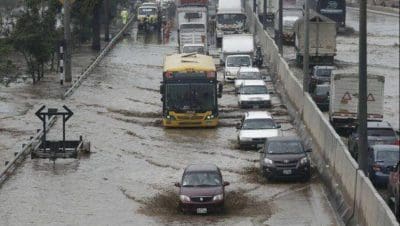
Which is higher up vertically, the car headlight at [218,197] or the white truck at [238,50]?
the white truck at [238,50]

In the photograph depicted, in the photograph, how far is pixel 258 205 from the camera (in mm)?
32188

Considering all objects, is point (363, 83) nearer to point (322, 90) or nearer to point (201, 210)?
point (201, 210)

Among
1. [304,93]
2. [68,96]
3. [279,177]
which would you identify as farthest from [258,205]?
[68,96]

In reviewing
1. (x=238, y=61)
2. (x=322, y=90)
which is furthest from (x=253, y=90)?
(x=238, y=61)

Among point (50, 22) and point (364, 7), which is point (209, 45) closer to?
point (50, 22)

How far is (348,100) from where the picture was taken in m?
45.9

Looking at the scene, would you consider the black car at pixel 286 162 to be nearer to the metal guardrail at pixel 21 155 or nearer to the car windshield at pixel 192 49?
the metal guardrail at pixel 21 155

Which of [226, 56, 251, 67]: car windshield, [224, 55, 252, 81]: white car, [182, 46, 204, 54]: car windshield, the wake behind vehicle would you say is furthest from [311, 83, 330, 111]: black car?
the wake behind vehicle

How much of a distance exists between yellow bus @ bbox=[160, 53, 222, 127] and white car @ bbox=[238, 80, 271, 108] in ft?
19.2

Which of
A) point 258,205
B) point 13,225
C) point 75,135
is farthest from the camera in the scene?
point 75,135

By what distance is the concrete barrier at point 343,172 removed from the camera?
24.3 m

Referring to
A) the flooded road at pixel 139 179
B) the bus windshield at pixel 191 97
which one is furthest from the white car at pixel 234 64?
the bus windshield at pixel 191 97

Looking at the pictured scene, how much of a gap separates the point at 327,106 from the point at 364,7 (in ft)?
83.6

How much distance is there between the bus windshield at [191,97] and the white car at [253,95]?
6.11 meters
